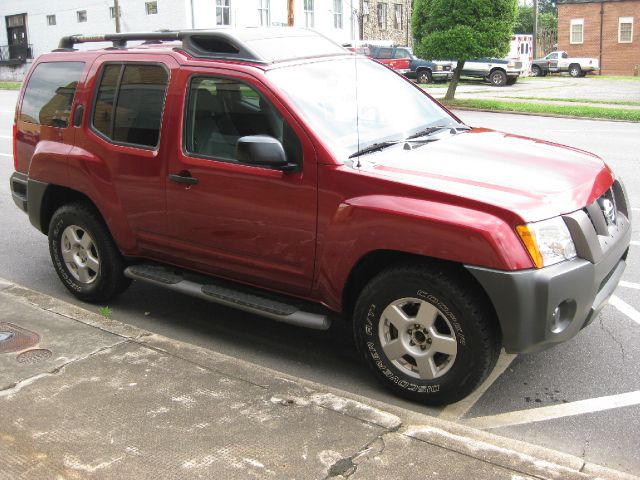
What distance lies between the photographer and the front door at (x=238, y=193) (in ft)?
14.1

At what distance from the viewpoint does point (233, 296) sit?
4.71 m

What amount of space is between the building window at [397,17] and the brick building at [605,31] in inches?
471

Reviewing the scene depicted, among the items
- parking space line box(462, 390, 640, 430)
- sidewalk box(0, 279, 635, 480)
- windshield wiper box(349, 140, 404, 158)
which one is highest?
windshield wiper box(349, 140, 404, 158)

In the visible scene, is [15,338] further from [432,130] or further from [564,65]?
[564,65]

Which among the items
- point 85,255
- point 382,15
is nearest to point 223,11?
point 382,15

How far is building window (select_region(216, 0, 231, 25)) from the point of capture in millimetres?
35781

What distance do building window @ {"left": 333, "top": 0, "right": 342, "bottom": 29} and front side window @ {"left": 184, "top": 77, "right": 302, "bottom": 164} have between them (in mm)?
40147

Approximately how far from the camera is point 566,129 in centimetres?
1688

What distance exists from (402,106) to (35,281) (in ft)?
11.8

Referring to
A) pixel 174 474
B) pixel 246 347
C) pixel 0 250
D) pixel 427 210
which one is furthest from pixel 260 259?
pixel 0 250

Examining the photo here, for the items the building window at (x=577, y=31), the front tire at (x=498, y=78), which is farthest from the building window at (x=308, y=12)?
the building window at (x=577, y=31)

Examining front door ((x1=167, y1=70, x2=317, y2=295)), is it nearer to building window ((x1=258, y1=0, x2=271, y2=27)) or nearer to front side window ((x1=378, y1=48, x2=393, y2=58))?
front side window ((x1=378, y1=48, x2=393, y2=58))

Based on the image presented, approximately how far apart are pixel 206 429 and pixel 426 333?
4.04 feet

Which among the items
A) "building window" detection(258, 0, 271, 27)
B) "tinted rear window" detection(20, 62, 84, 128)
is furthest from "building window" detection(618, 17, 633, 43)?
"tinted rear window" detection(20, 62, 84, 128)
